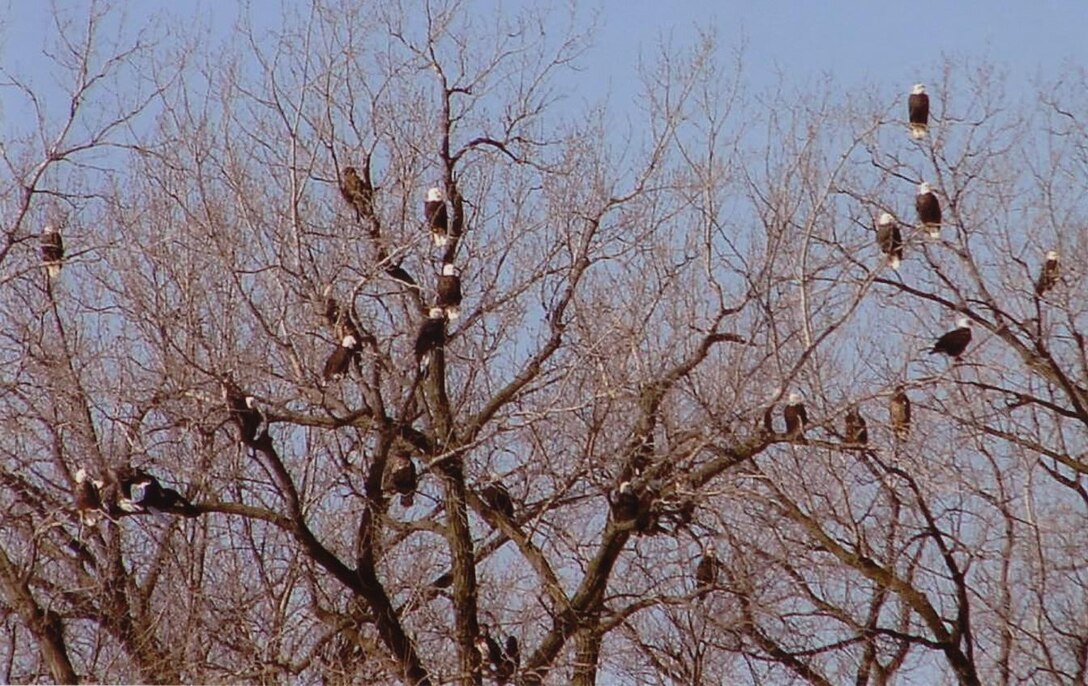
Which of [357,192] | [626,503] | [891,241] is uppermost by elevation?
[891,241]

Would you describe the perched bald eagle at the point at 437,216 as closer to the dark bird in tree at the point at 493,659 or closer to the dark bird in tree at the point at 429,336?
the dark bird in tree at the point at 429,336

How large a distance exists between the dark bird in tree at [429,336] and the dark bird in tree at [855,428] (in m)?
2.50

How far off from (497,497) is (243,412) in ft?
7.66

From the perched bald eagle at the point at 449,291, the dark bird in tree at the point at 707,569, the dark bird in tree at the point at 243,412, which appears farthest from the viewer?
the dark bird in tree at the point at 707,569

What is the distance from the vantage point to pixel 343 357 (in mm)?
9438

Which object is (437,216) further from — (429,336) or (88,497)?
(88,497)

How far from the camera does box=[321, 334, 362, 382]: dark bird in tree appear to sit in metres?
9.40

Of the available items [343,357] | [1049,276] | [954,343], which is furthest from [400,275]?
[1049,276]

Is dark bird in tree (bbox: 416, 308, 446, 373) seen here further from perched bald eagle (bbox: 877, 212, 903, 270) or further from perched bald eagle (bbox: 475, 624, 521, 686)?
perched bald eagle (bbox: 877, 212, 903, 270)

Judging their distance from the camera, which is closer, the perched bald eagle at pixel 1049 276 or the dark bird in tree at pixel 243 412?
the dark bird in tree at pixel 243 412

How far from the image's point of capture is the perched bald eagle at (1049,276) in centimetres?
1275

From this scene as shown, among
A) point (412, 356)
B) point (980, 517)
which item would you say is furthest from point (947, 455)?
point (412, 356)

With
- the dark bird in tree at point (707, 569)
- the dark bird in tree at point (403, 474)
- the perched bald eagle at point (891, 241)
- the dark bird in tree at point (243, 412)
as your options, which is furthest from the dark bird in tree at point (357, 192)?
the perched bald eagle at point (891, 241)

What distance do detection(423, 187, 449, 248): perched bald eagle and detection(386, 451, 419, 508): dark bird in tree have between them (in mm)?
1377
